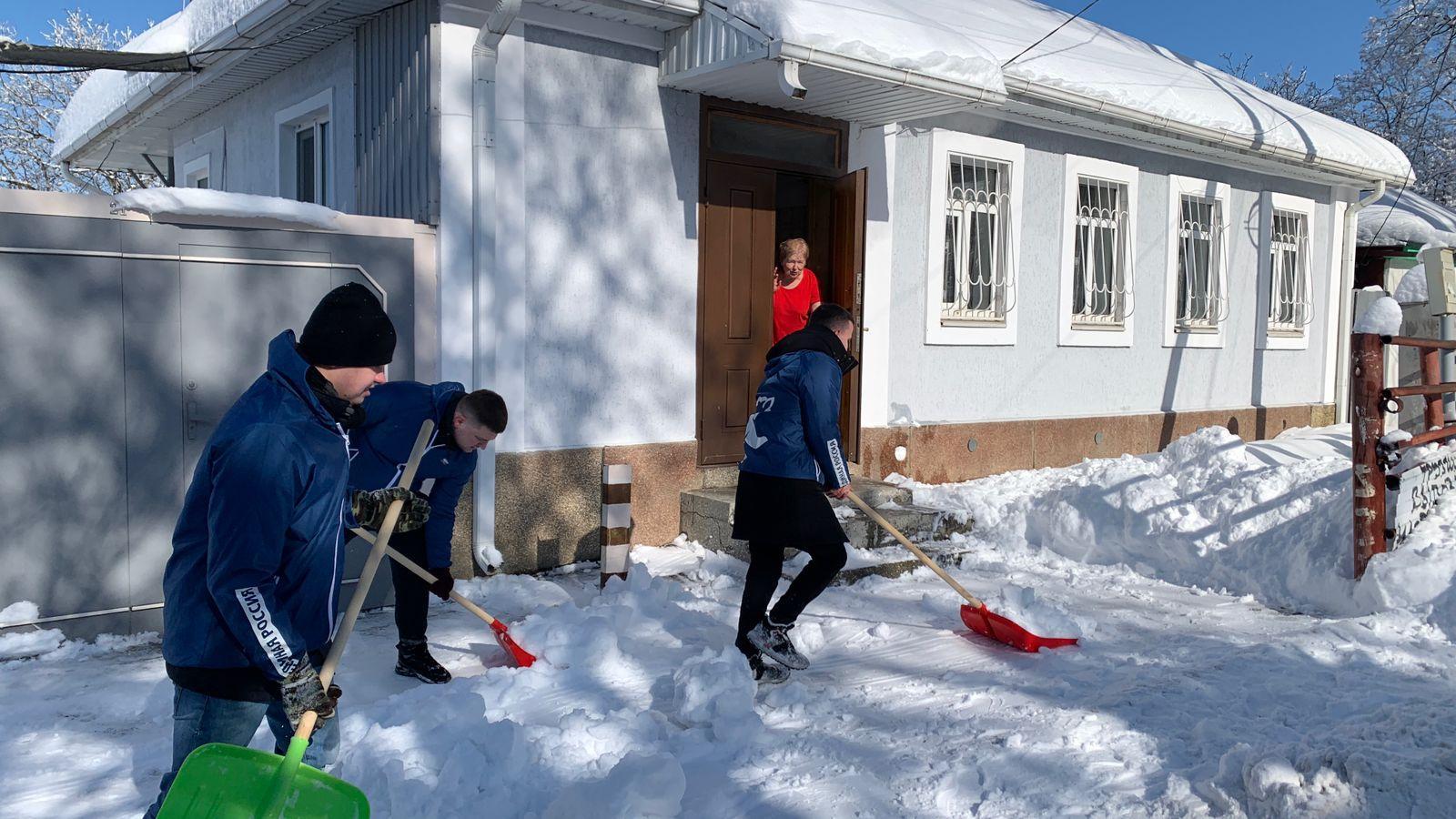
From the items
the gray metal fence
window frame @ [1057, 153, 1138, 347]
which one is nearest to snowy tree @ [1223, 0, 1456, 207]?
window frame @ [1057, 153, 1138, 347]

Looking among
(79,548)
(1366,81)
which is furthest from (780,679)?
(1366,81)

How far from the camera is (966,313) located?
955cm

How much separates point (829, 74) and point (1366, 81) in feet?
97.3

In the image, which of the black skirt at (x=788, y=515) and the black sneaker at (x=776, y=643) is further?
the black sneaker at (x=776, y=643)

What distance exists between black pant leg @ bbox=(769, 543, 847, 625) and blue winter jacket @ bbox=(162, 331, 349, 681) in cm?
263

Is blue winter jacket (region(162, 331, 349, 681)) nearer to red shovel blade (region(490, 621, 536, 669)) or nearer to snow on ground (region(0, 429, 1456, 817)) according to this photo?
snow on ground (region(0, 429, 1456, 817))

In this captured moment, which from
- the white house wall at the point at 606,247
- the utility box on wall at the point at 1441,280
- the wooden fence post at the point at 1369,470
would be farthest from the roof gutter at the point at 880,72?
the utility box on wall at the point at 1441,280

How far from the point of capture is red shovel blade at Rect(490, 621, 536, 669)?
5.00 meters

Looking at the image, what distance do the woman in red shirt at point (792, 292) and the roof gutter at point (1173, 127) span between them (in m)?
2.42

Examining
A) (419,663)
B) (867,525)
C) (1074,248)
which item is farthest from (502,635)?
(1074,248)

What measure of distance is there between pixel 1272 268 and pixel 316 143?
1044 centimetres

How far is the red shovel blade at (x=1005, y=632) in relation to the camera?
17.7 feet

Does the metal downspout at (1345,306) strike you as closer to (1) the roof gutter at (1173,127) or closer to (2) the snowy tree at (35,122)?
(1) the roof gutter at (1173,127)

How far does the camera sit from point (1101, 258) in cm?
1073
